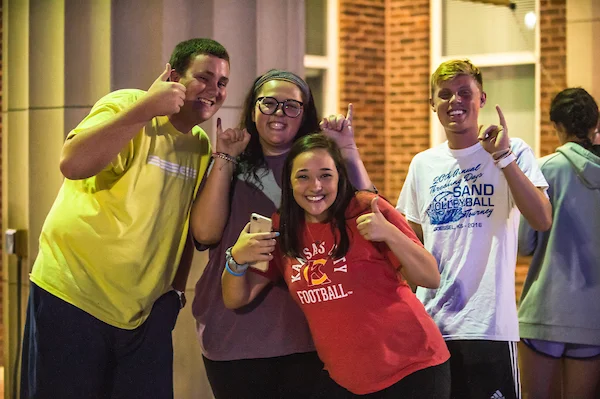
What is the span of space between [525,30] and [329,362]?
7245mm

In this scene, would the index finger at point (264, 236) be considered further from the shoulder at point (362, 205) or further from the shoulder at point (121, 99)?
the shoulder at point (121, 99)

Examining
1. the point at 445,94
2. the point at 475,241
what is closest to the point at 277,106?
the point at 445,94

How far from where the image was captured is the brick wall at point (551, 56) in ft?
29.2

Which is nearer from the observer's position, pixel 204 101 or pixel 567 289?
pixel 204 101

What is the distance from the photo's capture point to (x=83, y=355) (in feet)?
9.98

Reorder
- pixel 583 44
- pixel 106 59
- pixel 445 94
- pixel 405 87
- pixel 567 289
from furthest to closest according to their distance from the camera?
1. pixel 405 87
2. pixel 583 44
3. pixel 106 59
4. pixel 567 289
5. pixel 445 94

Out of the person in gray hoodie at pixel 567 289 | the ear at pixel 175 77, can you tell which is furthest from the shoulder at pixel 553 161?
the ear at pixel 175 77

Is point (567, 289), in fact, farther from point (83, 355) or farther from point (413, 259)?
point (83, 355)

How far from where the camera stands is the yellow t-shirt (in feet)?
9.86

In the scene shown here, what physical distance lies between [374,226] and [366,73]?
7.40 meters

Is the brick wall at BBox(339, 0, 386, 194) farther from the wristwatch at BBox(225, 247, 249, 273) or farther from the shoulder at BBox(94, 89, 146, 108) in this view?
the wristwatch at BBox(225, 247, 249, 273)

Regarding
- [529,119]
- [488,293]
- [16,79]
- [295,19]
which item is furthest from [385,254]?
[529,119]

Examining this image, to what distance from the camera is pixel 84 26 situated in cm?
445

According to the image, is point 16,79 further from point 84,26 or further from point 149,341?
point 149,341
